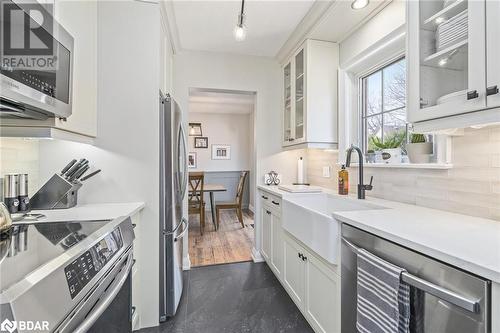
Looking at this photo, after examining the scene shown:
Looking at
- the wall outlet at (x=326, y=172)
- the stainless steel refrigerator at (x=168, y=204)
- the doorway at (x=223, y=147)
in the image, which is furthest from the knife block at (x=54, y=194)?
the doorway at (x=223, y=147)

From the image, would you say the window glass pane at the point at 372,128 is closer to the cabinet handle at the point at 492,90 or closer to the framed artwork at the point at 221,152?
the cabinet handle at the point at 492,90

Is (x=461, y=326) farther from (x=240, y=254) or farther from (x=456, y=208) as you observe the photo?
(x=240, y=254)

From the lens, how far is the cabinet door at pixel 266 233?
100 inches

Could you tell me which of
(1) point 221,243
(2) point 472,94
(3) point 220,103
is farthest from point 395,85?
(3) point 220,103

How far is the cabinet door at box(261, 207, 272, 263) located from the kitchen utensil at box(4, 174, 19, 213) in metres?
1.98

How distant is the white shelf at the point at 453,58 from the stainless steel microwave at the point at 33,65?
5.74ft

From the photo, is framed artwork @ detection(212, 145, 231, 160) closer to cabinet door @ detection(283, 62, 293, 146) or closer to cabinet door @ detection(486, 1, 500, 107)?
cabinet door @ detection(283, 62, 293, 146)

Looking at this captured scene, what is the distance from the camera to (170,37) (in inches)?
92.2

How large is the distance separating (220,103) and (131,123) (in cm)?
352

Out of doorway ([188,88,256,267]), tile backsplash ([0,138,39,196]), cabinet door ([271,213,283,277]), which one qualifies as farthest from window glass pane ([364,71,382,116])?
doorway ([188,88,256,267])

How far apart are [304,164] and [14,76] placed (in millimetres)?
2636

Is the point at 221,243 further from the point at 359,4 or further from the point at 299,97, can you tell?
the point at 359,4

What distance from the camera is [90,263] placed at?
788 mm

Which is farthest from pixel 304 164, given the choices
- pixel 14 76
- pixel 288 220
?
pixel 14 76
